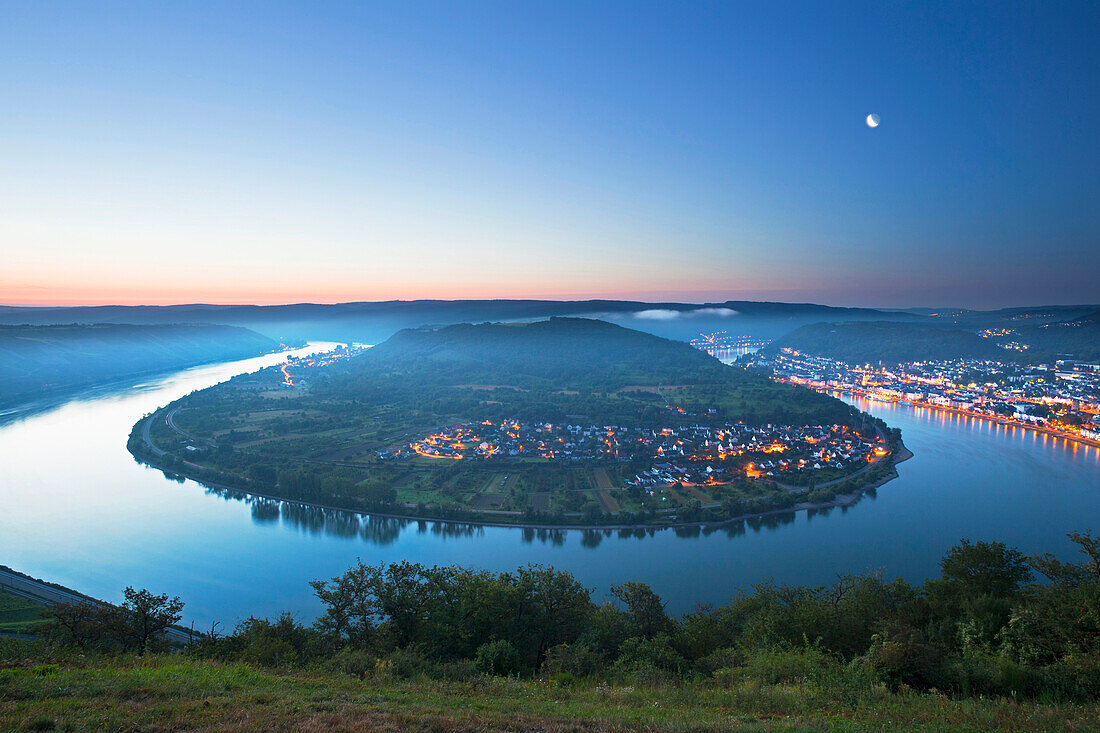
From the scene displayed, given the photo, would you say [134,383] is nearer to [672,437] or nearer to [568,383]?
[568,383]

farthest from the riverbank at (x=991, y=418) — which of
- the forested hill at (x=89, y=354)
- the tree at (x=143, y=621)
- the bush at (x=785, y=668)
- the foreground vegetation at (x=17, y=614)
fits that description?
the forested hill at (x=89, y=354)

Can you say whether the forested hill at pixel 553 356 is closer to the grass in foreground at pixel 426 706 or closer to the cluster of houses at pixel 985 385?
the cluster of houses at pixel 985 385

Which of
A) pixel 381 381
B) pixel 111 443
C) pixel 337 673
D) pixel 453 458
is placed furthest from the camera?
pixel 381 381

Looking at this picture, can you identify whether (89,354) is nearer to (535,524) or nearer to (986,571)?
(535,524)

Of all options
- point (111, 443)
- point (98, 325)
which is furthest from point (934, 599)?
point (98, 325)

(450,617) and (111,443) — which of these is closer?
(450,617)

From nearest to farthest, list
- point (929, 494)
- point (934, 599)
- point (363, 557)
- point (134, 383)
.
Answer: point (934, 599)
point (363, 557)
point (929, 494)
point (134, 383)
